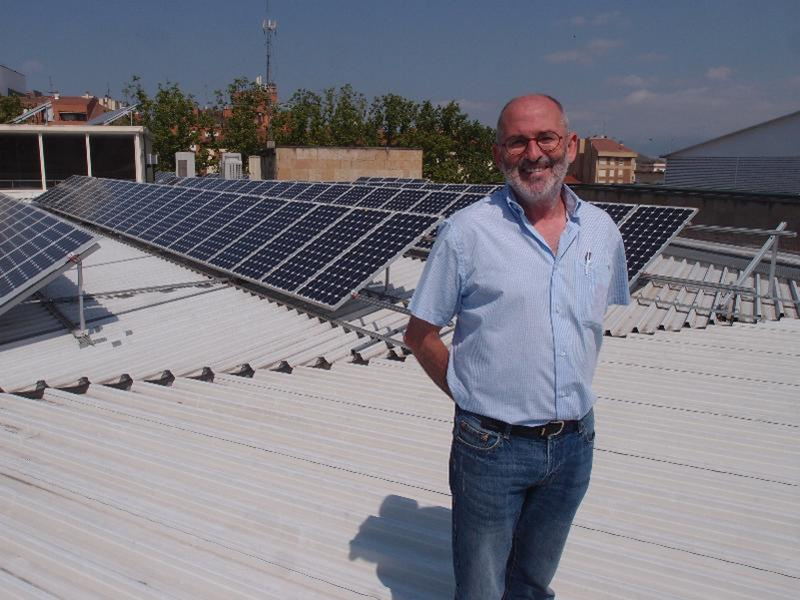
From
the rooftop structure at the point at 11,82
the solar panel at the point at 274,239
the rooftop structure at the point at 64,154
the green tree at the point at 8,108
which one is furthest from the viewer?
the rooftop structure at the point at 11,82

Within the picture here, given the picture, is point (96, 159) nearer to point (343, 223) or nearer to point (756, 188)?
point (343, 223)

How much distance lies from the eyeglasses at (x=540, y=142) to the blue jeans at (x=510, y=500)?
1191 millimetres

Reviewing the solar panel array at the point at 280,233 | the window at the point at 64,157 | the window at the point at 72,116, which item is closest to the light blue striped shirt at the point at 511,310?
the solar panel array at the point at 280,233

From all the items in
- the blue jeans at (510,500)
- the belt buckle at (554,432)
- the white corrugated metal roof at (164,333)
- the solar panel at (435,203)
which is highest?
the solar panel at (435,203)

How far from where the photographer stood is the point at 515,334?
9.08ft

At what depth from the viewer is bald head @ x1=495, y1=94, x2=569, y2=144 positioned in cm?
278

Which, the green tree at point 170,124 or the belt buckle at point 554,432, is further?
the green tree at point 170,124

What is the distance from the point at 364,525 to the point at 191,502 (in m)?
1.27

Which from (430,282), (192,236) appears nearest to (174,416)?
(430,282)

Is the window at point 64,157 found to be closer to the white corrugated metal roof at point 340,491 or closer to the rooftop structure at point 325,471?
the rooftop structure at point 325,471

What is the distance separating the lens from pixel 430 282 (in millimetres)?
2857

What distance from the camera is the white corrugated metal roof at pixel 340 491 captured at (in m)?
3.76

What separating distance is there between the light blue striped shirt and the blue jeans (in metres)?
0.14

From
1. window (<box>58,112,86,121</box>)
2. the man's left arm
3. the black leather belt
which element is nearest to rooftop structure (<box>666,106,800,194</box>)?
the man's left arm
